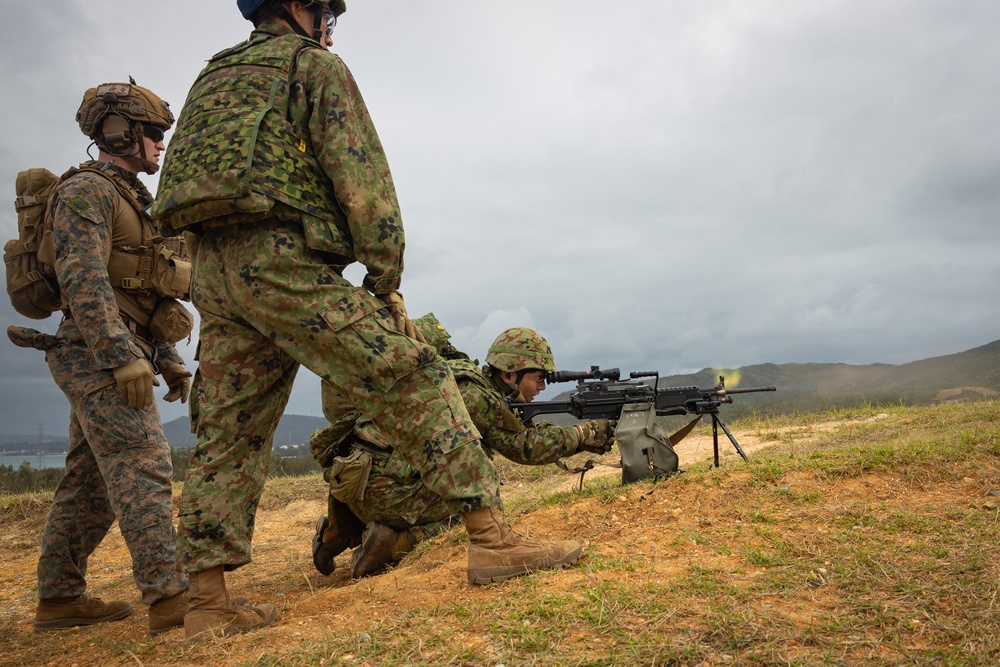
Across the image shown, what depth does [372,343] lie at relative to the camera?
288 centimetres

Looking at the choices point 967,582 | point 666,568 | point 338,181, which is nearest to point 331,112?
point 338,181

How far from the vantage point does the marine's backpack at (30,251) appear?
407cm

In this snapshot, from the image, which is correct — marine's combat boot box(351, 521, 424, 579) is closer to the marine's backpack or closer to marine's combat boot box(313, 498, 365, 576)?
marine's combat boot box(313, 498, 365, 576)

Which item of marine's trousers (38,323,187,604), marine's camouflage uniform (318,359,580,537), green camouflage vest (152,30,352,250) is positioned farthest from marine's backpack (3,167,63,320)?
marine's camouflage uniform (318,359,580,537)

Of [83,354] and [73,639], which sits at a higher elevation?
[83,354]

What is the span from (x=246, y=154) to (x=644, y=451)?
3.30 meters

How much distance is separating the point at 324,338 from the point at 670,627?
69.7 inches

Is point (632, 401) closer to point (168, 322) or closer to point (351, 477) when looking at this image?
point (351, 477)

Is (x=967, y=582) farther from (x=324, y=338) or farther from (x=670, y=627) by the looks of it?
(x=324, y=338)

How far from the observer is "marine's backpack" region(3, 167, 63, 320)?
407 cm

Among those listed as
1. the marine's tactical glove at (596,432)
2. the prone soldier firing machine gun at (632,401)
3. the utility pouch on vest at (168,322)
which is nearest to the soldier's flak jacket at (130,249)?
the utility pouch on vest at (168,322)

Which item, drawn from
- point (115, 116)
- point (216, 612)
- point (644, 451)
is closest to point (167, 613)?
point (216, 612)

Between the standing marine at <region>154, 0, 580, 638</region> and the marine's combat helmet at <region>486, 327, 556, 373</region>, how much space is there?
88.8 inches

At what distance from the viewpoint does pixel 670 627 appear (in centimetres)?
228
